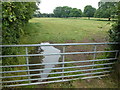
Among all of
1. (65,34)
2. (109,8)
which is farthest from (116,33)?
(65,34)

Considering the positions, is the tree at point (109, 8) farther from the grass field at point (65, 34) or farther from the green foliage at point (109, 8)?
the grass field at point (65, 34)

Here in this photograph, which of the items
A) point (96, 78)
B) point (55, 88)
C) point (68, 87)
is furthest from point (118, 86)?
point (55, 88)

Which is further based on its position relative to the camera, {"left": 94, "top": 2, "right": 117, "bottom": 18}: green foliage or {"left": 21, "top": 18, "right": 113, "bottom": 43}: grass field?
{"left": 21, "top": 18, "right": 113, "bottom": 43}: grass field

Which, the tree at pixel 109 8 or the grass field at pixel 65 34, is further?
the grass field at pixel 65 34

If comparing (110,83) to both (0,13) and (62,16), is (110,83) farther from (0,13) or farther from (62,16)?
(62,16)

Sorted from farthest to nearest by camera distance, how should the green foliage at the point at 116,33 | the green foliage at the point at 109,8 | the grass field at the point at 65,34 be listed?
the grass field at the point at 65,34 < the green foliage at the point at 109,8 < the green foliage at the point at 116,33

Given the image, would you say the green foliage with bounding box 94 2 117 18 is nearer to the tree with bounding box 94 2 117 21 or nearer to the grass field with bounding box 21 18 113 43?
the tree with bounding box 94 2 117 21

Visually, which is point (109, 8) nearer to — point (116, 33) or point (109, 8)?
point (109, 8)

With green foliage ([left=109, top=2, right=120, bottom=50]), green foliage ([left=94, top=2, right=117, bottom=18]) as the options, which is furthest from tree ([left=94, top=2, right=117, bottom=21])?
green foliage ([left=109, top=2, right=120, bottom=50])

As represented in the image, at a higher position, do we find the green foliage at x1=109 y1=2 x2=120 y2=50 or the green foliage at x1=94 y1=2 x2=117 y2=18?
the green foliage at x1=94 y1=2 x2=117 y2=18

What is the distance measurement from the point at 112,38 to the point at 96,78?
1.15m

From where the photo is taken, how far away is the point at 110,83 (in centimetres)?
243

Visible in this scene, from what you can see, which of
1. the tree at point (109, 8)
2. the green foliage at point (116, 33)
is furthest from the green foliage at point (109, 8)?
the green foliage at point (116, 33)

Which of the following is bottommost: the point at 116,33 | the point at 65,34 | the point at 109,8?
the point at 65,34
